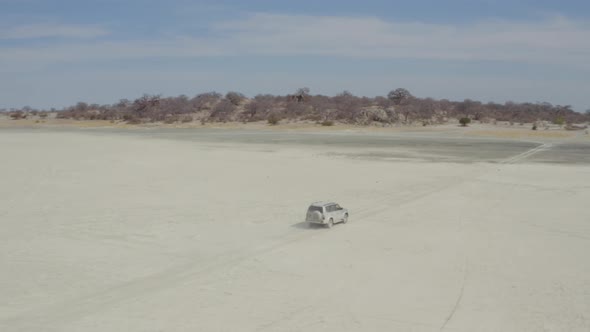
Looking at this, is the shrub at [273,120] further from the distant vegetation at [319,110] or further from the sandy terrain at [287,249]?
the sandy terrain at [287,249]

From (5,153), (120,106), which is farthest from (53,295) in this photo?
(120,106)

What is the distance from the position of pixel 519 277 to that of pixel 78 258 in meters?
11.5

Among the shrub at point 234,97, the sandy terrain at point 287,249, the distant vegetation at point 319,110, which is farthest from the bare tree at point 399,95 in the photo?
the sandy terrain at point 287,249

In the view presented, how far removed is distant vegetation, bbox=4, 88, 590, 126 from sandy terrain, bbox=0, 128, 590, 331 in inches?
2360

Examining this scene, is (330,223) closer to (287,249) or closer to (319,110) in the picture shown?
(287,249)

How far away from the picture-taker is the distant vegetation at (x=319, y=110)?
316 feet

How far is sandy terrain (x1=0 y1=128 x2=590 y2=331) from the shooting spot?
12312mm

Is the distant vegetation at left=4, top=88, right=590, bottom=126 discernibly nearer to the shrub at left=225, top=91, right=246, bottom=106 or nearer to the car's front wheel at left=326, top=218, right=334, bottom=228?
the shrub at left=225, top=91, right=246, bottom=106

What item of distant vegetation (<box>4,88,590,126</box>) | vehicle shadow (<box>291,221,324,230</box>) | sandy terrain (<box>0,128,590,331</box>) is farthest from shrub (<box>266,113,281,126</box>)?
vehicle shadow (<box>291,221,324,230</box>)

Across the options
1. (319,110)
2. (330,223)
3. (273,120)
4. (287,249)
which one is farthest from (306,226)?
(319,110)

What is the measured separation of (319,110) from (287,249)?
85994 mm

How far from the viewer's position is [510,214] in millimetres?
23203

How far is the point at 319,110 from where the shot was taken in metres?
103

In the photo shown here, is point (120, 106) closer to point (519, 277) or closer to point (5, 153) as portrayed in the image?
point (5, 153)
